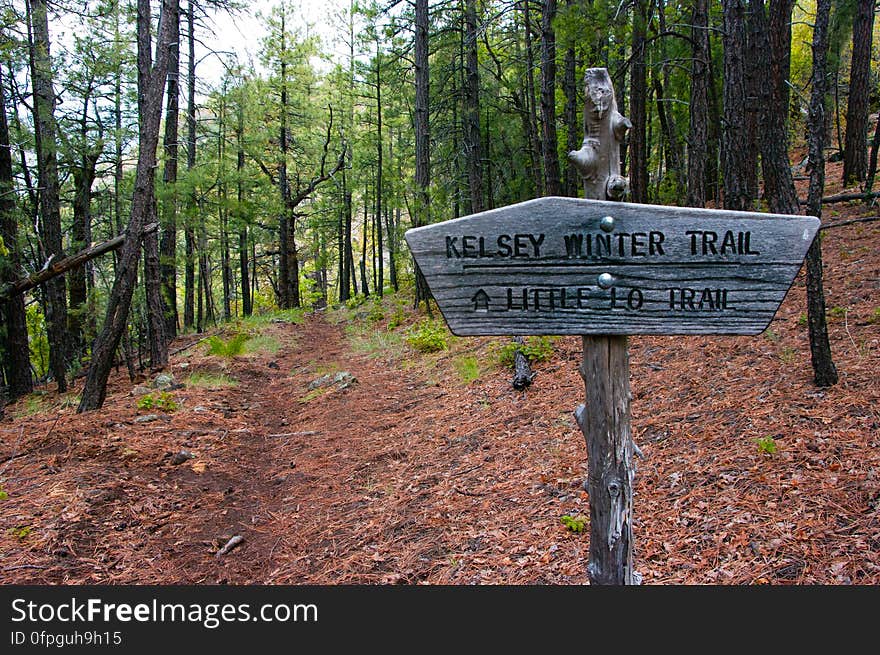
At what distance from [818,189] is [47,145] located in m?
12.7

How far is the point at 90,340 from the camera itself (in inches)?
492

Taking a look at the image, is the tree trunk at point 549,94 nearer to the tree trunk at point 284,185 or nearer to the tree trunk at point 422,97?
the tree trunk at point 422,97

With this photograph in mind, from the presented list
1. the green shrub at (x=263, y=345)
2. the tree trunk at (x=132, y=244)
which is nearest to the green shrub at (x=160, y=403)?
the tree trunk at (x=132, y=244)

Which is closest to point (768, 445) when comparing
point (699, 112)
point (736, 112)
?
point (736, 112)

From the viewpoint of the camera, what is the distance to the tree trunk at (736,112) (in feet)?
24.7

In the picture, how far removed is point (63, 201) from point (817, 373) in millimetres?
15058

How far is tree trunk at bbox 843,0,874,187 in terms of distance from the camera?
426 inches

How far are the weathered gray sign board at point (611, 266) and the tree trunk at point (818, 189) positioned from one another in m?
2.45

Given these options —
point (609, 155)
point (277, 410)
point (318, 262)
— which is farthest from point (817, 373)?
point (318, 262)

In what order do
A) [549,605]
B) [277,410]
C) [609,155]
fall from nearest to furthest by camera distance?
[609,155] < [549,605] < [277,410]

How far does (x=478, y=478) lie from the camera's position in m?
5.10

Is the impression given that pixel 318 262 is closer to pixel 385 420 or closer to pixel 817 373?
pixel 385 420

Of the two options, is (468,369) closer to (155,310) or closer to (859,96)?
(155,310)

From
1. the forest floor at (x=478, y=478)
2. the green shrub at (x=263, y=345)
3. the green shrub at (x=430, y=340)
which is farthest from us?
the green shrub at (x=263, y=345)
